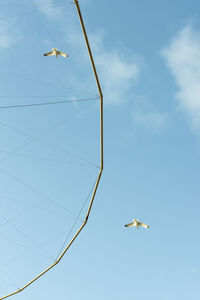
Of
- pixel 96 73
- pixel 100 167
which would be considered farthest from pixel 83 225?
pixel 96 73

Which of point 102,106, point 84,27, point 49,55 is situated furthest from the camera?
point 49,55

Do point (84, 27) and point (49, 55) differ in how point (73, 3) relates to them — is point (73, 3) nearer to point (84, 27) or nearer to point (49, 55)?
point (84, 27)

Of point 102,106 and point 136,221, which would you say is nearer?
point 102,106

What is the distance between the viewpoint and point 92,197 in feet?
68.4

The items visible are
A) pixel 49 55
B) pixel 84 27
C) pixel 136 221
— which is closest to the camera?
pixel 84 27

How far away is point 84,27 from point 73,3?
51.8 inches

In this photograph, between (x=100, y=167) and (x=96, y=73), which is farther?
(x=100, y=167)

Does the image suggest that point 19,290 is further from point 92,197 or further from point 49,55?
point 49,55

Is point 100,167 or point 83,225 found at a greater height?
point 100,167

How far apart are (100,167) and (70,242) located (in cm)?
Answer: 414

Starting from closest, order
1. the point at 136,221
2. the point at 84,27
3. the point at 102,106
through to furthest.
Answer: the point at 84,27
the point at 102,106
the point at 136,221

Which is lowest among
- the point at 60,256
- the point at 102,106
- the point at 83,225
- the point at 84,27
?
the point at 60,256

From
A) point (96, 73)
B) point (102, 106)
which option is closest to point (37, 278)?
point (102, 106)

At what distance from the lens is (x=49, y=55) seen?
2362cm
